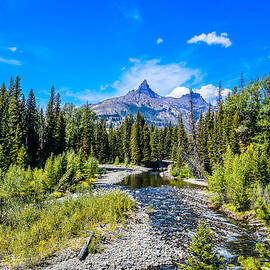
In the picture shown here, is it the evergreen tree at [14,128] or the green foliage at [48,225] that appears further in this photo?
the evergreen tree at [14,128]

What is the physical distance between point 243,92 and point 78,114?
157ft

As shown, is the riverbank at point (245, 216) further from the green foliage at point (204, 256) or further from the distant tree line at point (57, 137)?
the distant tree line at point (57, 137)

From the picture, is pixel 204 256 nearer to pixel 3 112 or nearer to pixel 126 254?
pixel 126 254

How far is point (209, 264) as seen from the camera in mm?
4781

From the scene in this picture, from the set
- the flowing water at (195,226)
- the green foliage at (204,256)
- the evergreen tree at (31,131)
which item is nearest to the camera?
the green foliage at (204,256)

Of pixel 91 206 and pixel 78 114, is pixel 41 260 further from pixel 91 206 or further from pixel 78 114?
pixel 78 114

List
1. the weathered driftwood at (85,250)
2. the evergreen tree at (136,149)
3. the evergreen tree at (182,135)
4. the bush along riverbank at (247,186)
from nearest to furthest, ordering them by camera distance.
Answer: the weathered driftwood at (85,250) < the bush along riverbank at (247,186) < the evergreen tree at (182,135) < the evergreen tree at (136,149)

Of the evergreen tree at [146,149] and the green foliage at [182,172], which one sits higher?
the evergreen tree at [146,149]

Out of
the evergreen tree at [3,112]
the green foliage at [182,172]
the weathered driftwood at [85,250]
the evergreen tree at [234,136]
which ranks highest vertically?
the evergreen tree at [3,112]

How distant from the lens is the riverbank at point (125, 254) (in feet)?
24.7

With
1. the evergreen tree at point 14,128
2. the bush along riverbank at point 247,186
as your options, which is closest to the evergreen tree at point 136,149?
the evergreen tree at point 14,128

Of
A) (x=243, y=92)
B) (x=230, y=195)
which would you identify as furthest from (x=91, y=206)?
(x=243, y=92)

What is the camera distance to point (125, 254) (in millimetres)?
8391

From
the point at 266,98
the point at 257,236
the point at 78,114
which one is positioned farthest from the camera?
the point at 78,114
